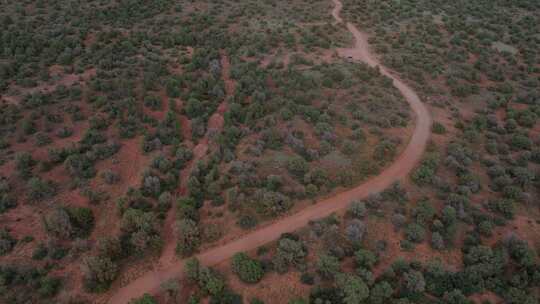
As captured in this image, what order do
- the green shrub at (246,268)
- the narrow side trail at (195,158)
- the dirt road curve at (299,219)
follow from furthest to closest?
the narrow side trail at (195,158), the dirt road curve at (299,219), the green shrub at (246,268)

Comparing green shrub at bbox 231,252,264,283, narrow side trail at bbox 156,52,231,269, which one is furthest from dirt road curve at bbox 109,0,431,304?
green shrub at bbox 231,252,264,283

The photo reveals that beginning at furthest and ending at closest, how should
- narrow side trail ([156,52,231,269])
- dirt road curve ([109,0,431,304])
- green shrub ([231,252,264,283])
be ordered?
narrow side trail ([156,52,231,269]) → dirt road curve ([109,0,431,304]) → green shrub ([231,252,264,283])

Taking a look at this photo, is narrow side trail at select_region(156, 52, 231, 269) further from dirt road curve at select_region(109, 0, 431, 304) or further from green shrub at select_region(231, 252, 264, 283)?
green shrub at select_region(231, 252, 264, 283)

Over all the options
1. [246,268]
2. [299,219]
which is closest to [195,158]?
[299,219]

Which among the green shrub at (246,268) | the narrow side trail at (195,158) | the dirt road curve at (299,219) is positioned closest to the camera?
the green shrub at (246,268)

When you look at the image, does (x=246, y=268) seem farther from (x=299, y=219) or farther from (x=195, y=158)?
A: (x=195, y=158)

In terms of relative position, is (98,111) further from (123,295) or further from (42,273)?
(123,295)

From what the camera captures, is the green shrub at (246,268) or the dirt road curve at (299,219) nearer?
the green shrub at (246,268)

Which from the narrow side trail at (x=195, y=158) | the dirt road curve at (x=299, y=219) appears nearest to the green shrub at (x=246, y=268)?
the dirt road curve at (x=299, y=219)

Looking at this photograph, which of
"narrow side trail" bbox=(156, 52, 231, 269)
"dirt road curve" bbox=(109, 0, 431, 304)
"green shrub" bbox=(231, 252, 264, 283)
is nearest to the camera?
"green shrub" bbox=(231, 252, 264, 283)

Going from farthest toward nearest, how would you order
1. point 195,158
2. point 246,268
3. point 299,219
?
point 195,158 < point 299,219 < point 246,268

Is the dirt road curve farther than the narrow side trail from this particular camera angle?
No

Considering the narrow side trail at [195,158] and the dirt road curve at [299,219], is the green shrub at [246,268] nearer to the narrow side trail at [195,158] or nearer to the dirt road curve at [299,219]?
the dirt road curve at [299,219]
